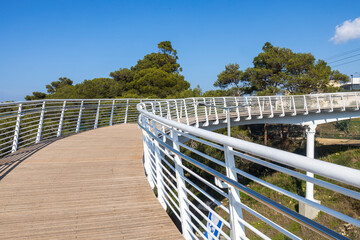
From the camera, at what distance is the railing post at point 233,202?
77.0 inches

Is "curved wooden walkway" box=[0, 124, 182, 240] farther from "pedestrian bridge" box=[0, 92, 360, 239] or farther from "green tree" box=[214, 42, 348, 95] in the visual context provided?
"green tree" box=[214, 42, 348, 95]

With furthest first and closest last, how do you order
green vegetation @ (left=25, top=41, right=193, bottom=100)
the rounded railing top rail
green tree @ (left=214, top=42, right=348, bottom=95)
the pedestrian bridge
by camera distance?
green vegetation @ (left=25, top=41, right=193, bottom=100) < green tree @ (left=214, top=42, right=348, bottom=95) < the pedestrian bridge < the rounded railing top rail

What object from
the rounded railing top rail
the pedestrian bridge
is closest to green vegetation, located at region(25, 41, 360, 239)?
the pedestrian bridge

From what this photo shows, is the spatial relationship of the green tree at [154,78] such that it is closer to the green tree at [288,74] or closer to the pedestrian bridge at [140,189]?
the green tree at [288,74]

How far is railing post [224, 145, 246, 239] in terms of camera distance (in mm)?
1957

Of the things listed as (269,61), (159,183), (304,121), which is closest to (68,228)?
(159,183)

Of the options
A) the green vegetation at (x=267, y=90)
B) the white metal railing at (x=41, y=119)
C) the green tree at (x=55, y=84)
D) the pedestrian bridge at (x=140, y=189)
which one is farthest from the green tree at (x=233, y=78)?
the green tree at (x=55, y=84)

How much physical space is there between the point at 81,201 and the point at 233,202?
268 cm

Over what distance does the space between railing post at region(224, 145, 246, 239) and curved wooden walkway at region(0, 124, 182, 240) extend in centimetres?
114

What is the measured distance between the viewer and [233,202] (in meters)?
2.00

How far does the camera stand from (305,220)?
1.28 meters

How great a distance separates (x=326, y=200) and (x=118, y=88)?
2965cm

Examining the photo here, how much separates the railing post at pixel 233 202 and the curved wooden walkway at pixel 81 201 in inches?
44.7

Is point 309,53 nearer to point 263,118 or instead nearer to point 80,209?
point 263,118
